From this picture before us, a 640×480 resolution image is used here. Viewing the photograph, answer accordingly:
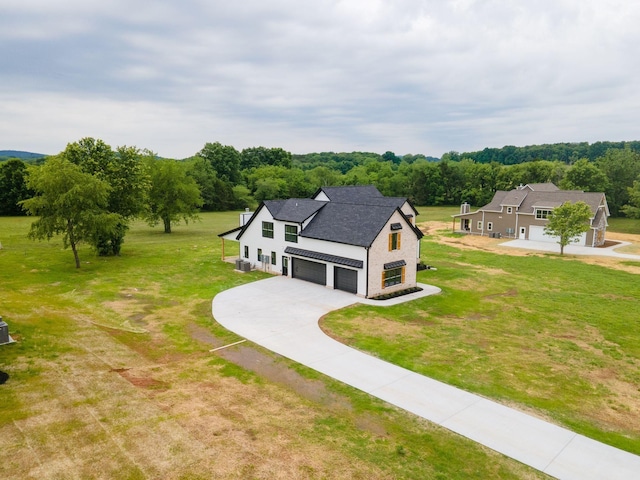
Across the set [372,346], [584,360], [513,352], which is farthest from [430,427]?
[584,360]

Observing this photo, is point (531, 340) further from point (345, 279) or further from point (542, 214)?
point (542, 214)

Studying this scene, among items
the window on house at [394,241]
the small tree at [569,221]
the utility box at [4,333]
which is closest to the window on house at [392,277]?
the window on house at [394,241]

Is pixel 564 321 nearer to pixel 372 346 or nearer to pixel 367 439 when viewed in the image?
pixel 372 346

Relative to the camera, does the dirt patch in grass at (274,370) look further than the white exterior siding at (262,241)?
No

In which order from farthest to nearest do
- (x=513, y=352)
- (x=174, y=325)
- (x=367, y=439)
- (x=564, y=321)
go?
(x=564, y=321) < (x=174, y=325) < (x=513, y=352) < (x=367, y=439)

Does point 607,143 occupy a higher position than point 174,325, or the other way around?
point 607,143

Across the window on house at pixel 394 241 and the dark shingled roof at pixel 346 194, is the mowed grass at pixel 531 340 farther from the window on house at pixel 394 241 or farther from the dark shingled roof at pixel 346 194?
the dark shingled roof at pixel 346 194

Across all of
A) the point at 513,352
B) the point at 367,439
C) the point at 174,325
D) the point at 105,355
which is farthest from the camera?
the point at 174,325

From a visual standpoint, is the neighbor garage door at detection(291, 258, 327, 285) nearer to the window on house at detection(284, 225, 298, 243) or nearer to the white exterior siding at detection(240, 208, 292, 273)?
the window on house at detection(284, 225, 298, 243)
